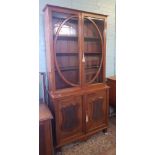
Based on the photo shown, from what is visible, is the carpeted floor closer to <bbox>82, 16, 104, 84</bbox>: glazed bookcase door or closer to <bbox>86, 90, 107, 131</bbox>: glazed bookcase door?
<bbox>86, 90, 107, 131</bbox>: glazed bookcase door

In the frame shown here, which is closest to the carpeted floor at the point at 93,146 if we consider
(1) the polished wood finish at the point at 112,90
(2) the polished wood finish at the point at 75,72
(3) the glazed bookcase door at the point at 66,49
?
(2) the polished wood finish at the point at 75,72

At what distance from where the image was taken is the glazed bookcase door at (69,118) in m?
2.02

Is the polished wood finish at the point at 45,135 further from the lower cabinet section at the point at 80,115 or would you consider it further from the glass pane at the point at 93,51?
the glass pane at the point at 93,51

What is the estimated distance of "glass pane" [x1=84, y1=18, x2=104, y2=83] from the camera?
239 cm

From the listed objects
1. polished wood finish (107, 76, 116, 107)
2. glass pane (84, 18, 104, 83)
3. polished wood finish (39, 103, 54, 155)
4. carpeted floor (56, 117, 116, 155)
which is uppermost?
glass pane (84, 18, 104, 83)

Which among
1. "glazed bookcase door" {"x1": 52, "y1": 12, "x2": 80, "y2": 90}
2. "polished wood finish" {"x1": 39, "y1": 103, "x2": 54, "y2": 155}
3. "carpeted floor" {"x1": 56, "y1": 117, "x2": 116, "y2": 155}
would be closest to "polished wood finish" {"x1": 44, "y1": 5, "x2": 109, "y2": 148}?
"glazed bookcase door" {"x1": 52, "y1": 12, "x2": 80, "y2": 90}

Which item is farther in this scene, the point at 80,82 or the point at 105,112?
the point at 105,112

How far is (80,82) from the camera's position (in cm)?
223

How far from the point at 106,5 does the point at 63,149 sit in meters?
2.53

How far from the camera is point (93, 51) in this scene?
251 cm
